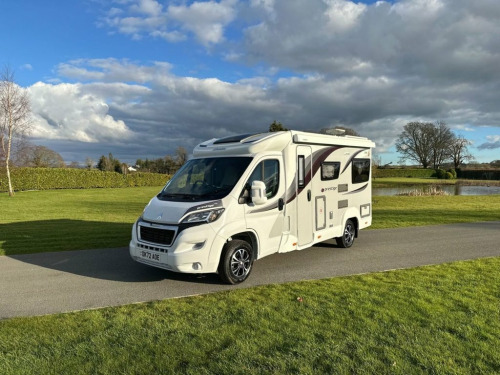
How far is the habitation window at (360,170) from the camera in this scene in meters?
9.27

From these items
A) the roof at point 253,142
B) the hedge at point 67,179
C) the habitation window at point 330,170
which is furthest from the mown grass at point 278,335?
the hedge at point 67,179

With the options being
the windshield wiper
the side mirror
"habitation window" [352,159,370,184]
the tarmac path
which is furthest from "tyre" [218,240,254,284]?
"habitation window" [352,159,370,184]

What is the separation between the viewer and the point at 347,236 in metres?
9.20

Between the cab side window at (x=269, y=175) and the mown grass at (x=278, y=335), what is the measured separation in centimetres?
186

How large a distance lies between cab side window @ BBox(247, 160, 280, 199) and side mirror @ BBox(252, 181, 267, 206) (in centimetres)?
27

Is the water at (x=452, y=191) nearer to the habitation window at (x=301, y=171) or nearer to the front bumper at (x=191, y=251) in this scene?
the habitation window at (x=301, y=171)

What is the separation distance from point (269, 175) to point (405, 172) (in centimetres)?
6952

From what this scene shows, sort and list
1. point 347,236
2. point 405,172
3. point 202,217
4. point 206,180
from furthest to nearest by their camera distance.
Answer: point 405,172, point 347,236, point 206,180, point 202,217

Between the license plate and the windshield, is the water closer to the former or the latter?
the windshield

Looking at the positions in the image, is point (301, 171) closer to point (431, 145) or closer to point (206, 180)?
point (206, 180)

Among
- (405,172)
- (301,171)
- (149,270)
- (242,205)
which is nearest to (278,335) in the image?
(242,205)

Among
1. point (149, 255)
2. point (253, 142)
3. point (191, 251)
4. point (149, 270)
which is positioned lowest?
point (149, 270)

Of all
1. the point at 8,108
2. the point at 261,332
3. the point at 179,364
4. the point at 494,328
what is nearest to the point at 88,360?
the point at 179,364

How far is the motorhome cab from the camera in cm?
582
